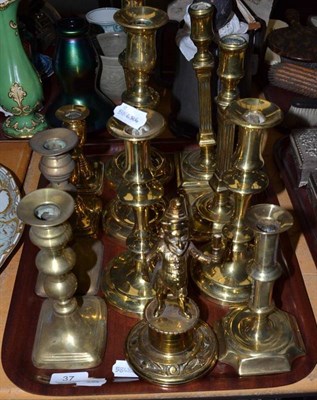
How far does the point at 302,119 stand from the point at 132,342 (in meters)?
0.54

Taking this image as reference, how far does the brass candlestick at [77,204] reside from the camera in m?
0.73

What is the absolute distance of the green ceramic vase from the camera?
1.01 meters

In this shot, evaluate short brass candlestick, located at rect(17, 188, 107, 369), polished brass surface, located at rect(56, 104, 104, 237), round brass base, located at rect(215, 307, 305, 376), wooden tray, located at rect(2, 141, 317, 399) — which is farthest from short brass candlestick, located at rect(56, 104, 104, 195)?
round brass base, located at rect(215, 307, 305, 376)

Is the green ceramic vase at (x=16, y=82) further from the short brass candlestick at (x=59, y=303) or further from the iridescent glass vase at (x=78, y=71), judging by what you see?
the short brass candlestick at (x=59, y=303)

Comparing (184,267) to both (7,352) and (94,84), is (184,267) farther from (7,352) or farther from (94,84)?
(94,84)

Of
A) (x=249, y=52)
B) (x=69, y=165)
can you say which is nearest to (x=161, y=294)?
(x=69, y=165)

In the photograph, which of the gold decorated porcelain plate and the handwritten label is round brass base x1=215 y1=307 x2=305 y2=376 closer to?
the handwritten label

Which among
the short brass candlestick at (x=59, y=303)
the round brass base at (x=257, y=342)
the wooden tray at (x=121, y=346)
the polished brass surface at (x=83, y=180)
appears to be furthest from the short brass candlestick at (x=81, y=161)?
the round brass base at (x=257, y=342)

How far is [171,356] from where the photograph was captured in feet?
2.33

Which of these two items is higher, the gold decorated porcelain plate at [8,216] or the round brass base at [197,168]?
the round brass base at [197,168]

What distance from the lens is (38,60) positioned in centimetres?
125

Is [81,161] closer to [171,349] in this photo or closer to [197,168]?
[197,168]

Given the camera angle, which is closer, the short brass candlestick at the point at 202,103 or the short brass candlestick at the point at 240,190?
the short brass candlestick at the point at 240,190

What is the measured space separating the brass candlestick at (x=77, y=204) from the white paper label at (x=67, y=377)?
0.13 m
